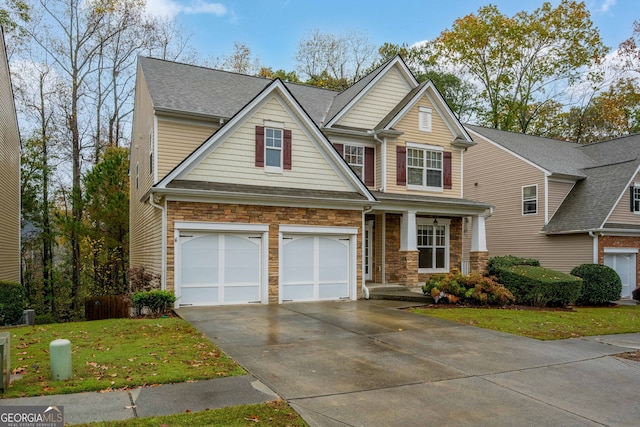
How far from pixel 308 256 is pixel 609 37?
3195cm

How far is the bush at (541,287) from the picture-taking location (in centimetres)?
1512

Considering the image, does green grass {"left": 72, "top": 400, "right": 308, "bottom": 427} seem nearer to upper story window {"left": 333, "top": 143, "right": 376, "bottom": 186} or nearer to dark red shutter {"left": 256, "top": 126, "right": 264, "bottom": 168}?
dark red shutter {"left": 256, "top": 126, "right": 264, "bottom": 168}

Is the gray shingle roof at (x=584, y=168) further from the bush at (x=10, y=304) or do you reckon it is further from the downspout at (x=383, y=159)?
the bush at (x=10, y=304)

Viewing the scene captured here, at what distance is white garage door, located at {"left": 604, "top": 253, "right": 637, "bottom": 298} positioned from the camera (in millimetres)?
20234

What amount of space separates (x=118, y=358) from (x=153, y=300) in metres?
4.62

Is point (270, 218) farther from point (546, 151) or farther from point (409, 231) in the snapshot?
point (546, 151)

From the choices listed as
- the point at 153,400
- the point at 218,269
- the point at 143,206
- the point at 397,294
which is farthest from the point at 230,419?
the point at 143,206

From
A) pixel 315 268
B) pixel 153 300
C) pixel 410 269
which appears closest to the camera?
pixel 153 300

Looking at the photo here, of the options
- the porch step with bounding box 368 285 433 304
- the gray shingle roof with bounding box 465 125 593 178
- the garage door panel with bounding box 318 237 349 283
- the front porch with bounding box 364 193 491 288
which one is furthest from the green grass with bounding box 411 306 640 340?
the gray shingle roof with bounding box 465 125 593 178

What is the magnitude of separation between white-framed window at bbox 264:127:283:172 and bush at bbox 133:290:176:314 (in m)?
4.82

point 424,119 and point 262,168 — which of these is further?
point 424,119

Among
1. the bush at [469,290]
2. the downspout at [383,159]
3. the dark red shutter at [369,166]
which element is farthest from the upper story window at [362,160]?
the bush at [469,290]

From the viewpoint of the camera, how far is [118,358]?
7082mm

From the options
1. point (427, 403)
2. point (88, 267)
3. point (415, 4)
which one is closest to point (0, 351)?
point (427, 403)
